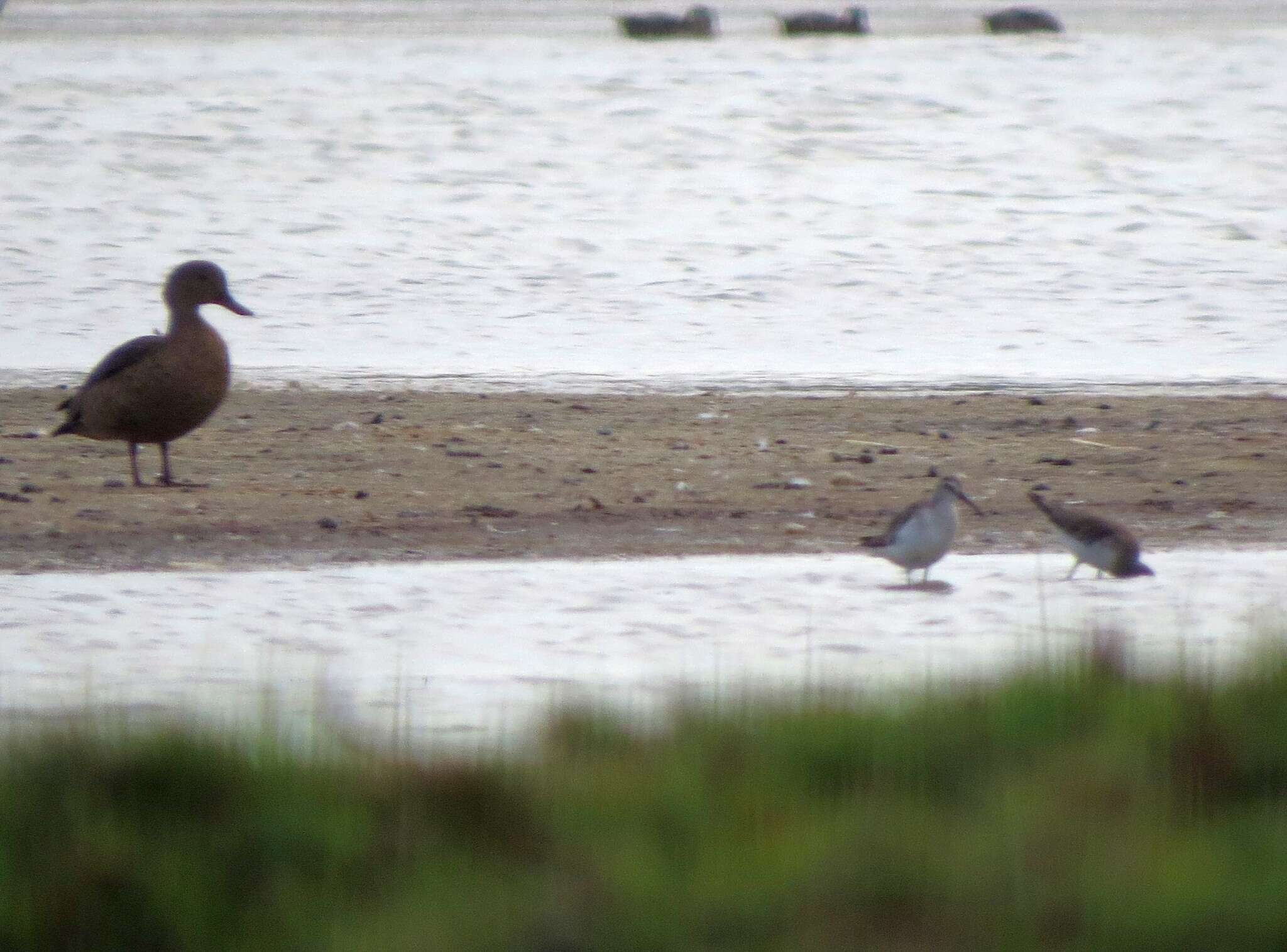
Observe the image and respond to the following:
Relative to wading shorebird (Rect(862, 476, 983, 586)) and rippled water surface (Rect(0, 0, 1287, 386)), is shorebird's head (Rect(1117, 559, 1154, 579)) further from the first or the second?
rippled water surface (Rect(0, 0, 1287, 386))

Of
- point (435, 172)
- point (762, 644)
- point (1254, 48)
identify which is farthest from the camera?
point (1254, 48)

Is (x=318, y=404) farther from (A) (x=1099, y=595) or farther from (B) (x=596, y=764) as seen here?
(B) (x=596, y=764)

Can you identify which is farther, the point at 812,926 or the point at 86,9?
the point at 86,9

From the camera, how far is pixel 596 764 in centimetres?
450

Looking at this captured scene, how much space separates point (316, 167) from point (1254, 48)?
11674mm

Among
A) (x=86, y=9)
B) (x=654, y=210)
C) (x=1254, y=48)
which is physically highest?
(x=86, y=9)

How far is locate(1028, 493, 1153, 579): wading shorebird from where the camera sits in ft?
22.9

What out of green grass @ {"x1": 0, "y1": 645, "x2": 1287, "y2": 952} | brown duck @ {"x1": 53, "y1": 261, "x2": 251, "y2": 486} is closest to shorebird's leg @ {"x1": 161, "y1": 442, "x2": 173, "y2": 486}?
brown duck @ {"x1": 53, "y1": 261, "x2": 251, "y2": 486}

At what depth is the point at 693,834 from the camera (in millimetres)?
4184

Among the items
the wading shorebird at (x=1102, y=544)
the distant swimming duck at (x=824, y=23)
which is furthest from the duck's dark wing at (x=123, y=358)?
the distant swimming duck at (x=824, y=23)

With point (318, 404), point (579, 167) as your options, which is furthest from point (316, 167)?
point (318, 404)

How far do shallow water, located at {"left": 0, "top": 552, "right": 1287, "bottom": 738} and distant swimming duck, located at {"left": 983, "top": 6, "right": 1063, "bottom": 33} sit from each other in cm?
2023

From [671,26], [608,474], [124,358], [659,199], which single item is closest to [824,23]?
[671,26]

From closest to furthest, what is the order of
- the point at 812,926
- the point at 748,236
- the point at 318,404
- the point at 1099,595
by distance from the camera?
the point at 812,926 → the point at 1099,595 → the point at 318,404 → the point at 748,236
